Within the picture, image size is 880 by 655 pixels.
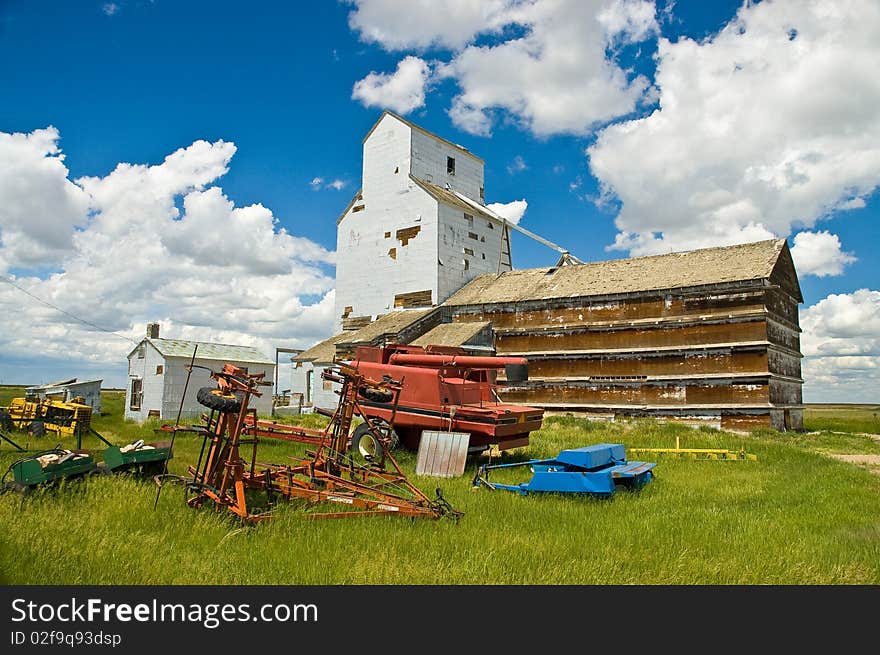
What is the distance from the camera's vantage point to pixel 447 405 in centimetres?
1398

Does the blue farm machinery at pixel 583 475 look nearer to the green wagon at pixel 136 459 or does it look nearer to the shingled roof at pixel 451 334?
the green wagon at pixel 136 459

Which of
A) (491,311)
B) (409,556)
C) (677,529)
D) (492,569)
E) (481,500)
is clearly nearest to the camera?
(492,569)

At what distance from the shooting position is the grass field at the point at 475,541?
5.91 meters

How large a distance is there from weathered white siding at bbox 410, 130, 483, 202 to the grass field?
1031 inches

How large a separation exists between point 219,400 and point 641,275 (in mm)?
22743

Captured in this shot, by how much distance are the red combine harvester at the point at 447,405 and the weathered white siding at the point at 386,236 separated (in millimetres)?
16727

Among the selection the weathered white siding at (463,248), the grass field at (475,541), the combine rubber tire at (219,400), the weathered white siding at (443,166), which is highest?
the weathered white siding at (443,166)

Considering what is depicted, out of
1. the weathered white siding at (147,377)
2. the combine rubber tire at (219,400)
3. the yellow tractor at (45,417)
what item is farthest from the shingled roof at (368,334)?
the combine rubber tire at (219,400)

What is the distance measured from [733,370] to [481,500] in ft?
58.4

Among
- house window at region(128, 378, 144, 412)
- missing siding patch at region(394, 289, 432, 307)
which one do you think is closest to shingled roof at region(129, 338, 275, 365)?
house window at region(128, 378, 144, 412)

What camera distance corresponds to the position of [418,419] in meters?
14.3

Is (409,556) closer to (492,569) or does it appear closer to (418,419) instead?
(492,569)

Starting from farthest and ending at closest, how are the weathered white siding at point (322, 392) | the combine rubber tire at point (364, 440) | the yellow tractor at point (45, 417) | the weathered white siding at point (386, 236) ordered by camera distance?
the weathered white siding at point (386, 236) < the weathered white siding at point (322, 392) < the yellow tractor at point (45, 417) < the combine rubber tire at point (364, 440)

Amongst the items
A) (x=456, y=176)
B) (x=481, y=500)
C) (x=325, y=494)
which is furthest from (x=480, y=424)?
(x=456, y=176)
